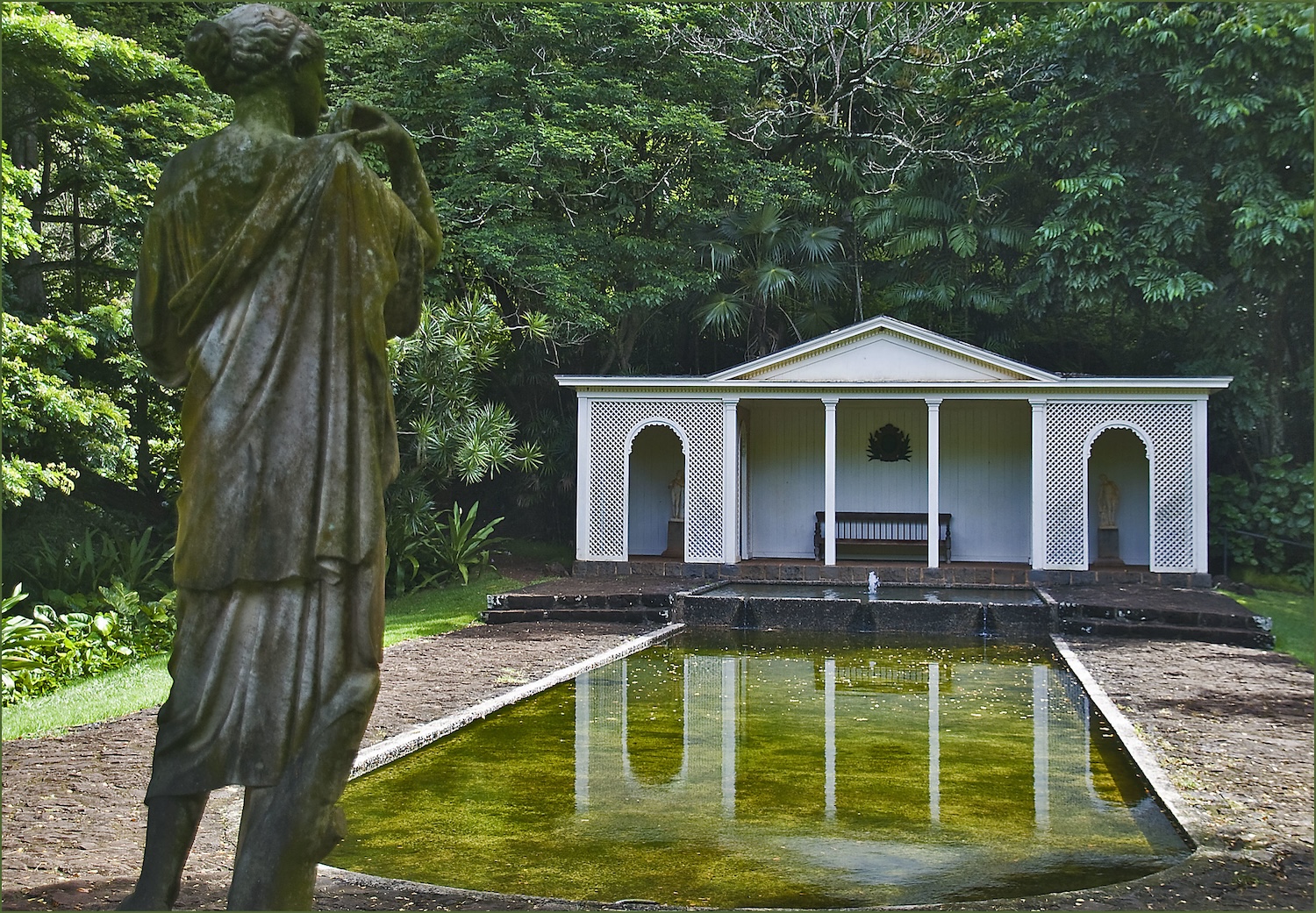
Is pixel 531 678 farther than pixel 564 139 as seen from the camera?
No

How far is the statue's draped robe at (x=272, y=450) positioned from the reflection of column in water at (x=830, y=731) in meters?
3.96

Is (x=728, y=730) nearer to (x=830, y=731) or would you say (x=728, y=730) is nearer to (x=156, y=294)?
(x=830, y=731)

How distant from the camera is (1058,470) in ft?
61.6

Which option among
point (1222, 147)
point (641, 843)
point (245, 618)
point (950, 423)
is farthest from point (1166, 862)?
point (1222, 147)

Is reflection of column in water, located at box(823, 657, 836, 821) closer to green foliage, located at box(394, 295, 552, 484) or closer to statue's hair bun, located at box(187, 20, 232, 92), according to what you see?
statue's hair bun, located at box(187, 20, 232, 92)

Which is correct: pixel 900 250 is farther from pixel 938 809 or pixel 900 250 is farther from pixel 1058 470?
pixel 938 809

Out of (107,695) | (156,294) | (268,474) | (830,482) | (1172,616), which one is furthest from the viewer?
(830,482)

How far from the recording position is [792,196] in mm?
23234

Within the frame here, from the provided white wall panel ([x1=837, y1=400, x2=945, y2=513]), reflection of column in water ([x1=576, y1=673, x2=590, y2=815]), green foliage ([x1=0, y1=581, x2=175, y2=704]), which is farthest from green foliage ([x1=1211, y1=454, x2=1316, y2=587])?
green foliage ([x1=0, y1=581, x2=175, y2=704])

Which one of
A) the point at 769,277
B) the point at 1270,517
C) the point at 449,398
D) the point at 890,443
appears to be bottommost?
the point at 1270,517

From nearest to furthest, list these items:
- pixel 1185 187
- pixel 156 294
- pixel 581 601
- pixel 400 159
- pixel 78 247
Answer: pixel 156 294, pixel 400 159, pixel 581 601, pixel 78 247, pixel 1185 187

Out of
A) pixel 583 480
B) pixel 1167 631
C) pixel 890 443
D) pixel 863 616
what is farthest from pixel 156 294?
pixel 890 443

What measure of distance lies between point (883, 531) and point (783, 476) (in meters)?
2.13

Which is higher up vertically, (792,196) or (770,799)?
(792,196)
